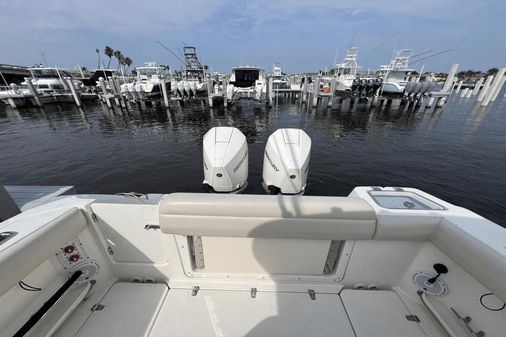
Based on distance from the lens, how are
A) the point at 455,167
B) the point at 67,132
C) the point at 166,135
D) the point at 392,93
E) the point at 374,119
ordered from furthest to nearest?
the point at 392,93 < the point at 374,119 < the point at 67,132 < the point at 166,135 < the point at 455,167

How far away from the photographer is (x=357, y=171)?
277 inches

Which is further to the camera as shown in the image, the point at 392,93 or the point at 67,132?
the point at 392,93

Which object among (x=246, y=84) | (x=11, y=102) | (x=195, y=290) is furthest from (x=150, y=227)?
(x=11, y=102)

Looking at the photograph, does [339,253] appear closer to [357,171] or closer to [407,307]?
[407,307]

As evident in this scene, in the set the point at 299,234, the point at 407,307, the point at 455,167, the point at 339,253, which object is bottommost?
the point at 455,167

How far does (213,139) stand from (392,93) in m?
23.6

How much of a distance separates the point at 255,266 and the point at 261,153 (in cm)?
660

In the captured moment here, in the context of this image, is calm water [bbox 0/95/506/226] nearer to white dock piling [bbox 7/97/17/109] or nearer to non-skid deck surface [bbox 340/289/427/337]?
non-skid deck surface [bbox 340/289/427/337]

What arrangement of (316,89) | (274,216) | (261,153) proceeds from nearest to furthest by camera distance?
(274,216)
(261,153)
(316,89)

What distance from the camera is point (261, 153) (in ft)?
27.8

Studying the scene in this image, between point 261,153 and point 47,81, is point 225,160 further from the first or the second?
point 47,81

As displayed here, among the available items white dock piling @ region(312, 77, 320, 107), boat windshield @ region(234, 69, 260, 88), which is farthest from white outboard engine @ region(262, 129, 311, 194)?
boat windshield @ region(234, 69, 260, 88)

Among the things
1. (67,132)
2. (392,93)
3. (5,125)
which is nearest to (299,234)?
(67,132)

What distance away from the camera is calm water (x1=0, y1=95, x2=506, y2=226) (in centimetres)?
625
